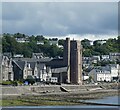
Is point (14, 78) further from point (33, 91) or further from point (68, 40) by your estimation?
point (33, 91)

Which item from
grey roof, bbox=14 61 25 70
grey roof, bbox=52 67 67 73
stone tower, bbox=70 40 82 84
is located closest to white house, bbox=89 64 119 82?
grey roof, bbox=52 67 67 73

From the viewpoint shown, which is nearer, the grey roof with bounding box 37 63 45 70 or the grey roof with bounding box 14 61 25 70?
the grey roof with bounding box 14 61 25 70

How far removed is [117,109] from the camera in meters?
36.2

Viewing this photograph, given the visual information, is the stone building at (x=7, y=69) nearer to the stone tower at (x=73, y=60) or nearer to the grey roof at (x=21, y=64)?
the grey roof at (x=21, y=64)

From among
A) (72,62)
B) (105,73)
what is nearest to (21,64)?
(72,62)

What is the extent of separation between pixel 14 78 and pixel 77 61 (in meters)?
9.43

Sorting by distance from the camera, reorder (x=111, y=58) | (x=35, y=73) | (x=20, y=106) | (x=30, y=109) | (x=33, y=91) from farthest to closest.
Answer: (x=111, y=58) → (x=35, y=73) → (x=33, y=91) → (x=20, y=106) → (x=30, y=109)

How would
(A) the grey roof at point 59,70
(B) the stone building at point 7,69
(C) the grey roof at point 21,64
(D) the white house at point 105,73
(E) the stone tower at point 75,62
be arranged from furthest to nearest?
(D) the white house at point 105,73
(A) the grey roof at point 59,70
(E) the stone tower at point 75,62
(C) the grey roof at point 21,64
(B) the stone building at point 7,69

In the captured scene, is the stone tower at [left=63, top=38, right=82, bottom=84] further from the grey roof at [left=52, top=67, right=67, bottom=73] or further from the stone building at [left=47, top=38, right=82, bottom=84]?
the grey roof at [left=52, top=67, right=67, bottom=73]

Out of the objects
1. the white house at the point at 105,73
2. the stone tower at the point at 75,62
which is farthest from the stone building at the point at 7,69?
Answer: the white house at the point at 105,73

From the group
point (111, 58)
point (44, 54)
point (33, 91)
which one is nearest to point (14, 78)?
point (33, 91)

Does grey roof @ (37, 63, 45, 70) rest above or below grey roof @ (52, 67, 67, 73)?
above

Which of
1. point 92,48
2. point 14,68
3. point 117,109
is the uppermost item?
point 92,48

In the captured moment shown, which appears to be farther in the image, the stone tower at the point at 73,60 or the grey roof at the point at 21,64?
the stone tower at the point at 73,60
